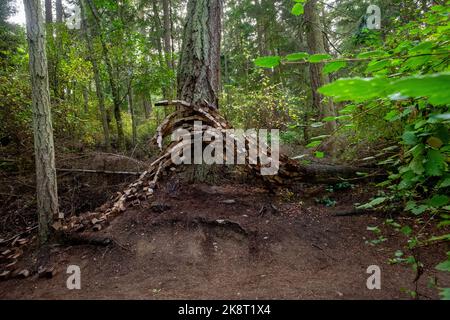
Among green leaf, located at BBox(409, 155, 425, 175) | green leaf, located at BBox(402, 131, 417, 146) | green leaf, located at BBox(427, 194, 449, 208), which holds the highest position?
green leaf, located at BBox(402, 131, 417, 146)

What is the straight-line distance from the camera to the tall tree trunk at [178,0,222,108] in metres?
4.85

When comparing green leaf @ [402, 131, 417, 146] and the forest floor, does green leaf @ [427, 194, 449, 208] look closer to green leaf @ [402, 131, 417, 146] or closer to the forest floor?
green leaf @ [402, 131, 417, 146]

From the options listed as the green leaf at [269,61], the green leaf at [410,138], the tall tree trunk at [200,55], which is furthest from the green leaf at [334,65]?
the tall tree trunk at [200,55]

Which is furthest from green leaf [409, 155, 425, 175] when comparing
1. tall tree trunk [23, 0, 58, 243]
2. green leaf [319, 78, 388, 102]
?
tall tree trunk [23, 0, 58, 243]

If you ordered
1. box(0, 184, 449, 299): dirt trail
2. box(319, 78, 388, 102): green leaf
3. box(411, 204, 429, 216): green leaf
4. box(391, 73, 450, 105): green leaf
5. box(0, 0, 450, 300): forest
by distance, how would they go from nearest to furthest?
box(391, 73, 450, 105): green leaf < box(319, 78, 388, 102): green leaf < box(411, 204, 429, 216): green leaf < box(0, 0, 450, 300): forest < box(0, 184, 449, 299): dirt trail

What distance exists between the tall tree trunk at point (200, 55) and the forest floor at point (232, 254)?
5.50 ft

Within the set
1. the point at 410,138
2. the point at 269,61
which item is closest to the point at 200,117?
the point at 269,61

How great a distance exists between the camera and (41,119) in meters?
4.34

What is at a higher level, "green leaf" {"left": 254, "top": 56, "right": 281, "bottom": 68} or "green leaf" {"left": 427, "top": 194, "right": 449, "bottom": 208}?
"green leaf" {"left": 254, "top": 56, "right": 281, "bottom": 68}

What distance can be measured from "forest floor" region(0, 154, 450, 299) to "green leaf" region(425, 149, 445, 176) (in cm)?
183

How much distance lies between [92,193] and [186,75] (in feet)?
11.3

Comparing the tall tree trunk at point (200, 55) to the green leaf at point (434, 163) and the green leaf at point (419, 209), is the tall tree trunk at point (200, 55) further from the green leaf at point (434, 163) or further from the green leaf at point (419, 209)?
the green leaf at point (434, 163)

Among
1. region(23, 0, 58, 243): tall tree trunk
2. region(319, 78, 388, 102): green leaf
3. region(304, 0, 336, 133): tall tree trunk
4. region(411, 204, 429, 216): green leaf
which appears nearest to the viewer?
region(319, 78, 388, 102): green leaf
